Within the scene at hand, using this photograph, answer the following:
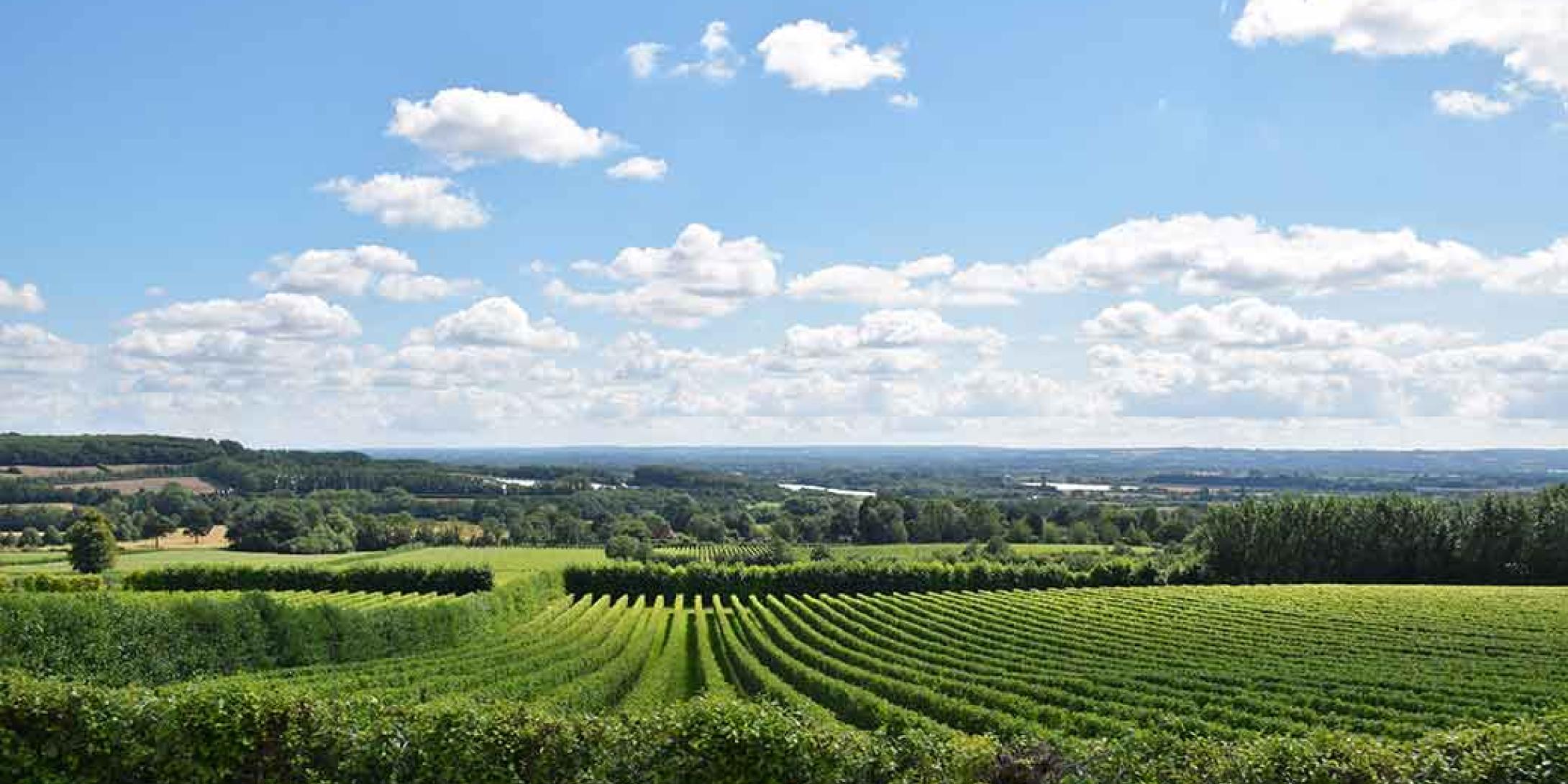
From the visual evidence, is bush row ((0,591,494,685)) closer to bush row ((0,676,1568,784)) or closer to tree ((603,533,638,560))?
bush row ((0,676,1568,784))

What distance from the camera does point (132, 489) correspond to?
532 ft

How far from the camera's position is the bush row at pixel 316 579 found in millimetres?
75750

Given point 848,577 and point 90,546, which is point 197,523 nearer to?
point 90,546

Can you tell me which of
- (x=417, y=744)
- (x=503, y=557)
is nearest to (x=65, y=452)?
(x=503, y=557)

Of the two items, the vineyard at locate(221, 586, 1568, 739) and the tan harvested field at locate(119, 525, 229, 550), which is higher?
the vineyard at locate(221, 586, 1568, 739)

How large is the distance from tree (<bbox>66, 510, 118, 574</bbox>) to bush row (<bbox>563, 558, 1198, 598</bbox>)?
1505 inches

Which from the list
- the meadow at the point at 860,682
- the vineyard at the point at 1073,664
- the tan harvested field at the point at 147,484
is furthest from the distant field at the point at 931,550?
the tan harvested field at the point at 147,484

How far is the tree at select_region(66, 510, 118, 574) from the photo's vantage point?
8400 centimetres

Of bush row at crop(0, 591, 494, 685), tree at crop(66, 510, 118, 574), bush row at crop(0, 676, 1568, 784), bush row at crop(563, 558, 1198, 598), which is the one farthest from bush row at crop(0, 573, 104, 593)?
bush row at crop(0, 676, 1568, 784)

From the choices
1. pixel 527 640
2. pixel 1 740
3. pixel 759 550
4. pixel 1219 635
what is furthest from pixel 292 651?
pixel 759 550

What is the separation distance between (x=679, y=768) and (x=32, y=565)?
98410mm

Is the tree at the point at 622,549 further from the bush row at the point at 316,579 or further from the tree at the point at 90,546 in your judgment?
the tree at the point at 90,546

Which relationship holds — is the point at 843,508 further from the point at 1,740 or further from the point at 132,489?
the point at 1,740

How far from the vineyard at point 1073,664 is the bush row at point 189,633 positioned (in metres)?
3.64
